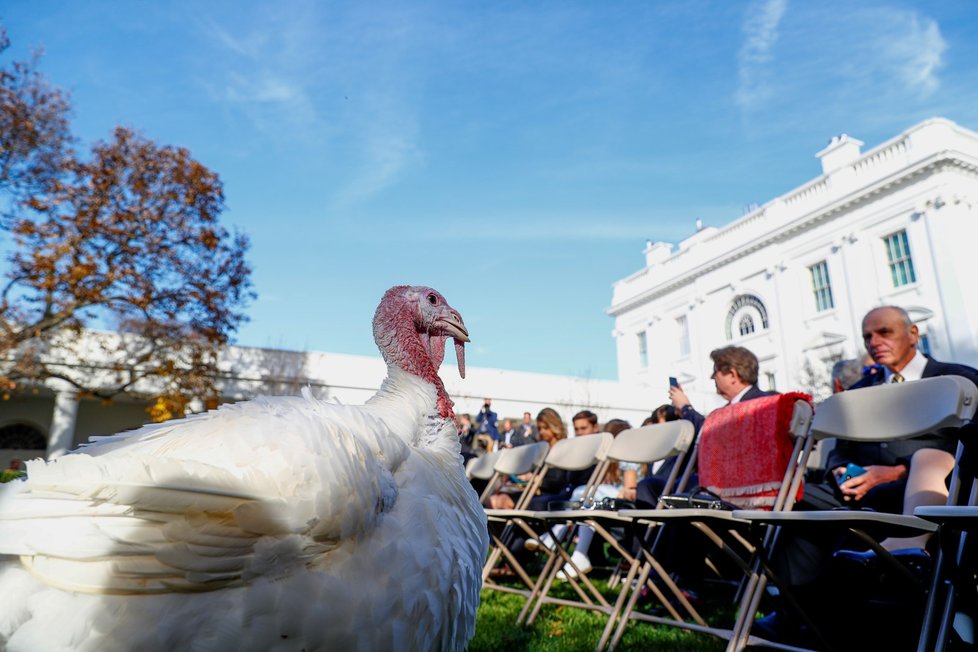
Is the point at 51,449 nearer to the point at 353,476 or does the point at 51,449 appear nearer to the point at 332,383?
the point at 332,383

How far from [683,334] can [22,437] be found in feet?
103

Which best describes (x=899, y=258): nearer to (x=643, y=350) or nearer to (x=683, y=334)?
(x=683, y=334)

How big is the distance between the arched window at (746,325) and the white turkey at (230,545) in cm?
3160

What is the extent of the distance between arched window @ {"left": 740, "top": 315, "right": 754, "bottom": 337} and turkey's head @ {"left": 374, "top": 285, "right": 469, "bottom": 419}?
3067cm

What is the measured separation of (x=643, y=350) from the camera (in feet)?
122

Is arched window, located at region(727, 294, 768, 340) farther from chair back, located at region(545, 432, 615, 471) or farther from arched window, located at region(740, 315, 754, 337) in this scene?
chair back, located at region(545, 432, 615, 471)

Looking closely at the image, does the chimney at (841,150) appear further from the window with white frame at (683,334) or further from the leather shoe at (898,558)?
the leather shoe at (898,558)

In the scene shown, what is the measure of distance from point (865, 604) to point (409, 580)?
2342 millimetres

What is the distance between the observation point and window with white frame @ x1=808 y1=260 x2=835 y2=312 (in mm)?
26422

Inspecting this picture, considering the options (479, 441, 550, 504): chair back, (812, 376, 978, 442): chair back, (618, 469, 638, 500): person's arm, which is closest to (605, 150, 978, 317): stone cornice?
(618, 469, 638, 500): person's arm

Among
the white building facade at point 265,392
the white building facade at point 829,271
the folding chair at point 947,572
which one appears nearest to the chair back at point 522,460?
the folding chair at point 947,572

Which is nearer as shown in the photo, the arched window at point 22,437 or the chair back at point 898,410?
the chair back at point 898,410

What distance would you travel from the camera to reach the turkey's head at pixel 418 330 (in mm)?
2256

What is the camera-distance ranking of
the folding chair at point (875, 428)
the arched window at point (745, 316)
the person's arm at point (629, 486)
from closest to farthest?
1. the folding chair at point (875, 428)
2. the person's arm at point (629, 486)
3. the arched window at point (745, 316)
